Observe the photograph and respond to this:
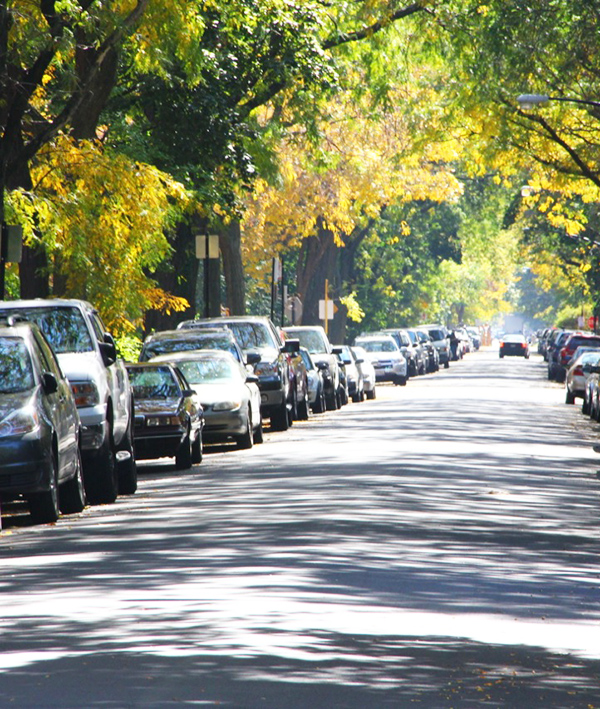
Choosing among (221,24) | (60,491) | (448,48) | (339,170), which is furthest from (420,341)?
(60,491)

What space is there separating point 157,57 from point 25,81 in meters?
2.54

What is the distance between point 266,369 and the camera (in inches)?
1218

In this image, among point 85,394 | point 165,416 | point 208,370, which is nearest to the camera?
point 85,394

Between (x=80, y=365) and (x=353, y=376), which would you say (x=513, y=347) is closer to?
(x=353, y=376)

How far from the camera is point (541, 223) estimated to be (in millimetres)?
73562

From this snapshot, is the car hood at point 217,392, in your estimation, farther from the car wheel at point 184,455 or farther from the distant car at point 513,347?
the distant car at point 513,347

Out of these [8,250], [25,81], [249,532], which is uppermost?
[25,81]

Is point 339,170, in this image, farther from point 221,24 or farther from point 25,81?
point 25,81

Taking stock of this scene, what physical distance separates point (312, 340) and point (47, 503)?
86.3 ft

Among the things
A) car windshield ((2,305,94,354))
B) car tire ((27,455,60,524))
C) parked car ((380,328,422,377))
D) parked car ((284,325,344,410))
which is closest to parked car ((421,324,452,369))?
parked car ((380,328,422,377))

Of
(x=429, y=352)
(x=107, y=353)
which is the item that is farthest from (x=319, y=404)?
(x=429, y=352)

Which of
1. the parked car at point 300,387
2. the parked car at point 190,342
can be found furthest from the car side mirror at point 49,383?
the parked car at point 300,387

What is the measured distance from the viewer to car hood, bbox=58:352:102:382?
58.9 ft

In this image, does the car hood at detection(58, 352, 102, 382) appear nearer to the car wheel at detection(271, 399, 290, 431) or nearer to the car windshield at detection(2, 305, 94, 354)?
Result: the car windshield at detection(2, 305, 94, 354)
